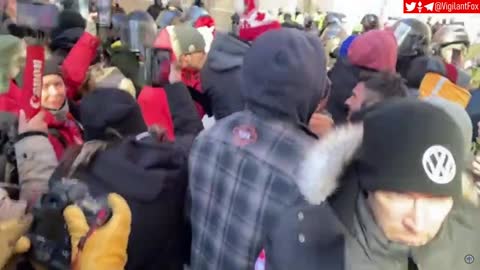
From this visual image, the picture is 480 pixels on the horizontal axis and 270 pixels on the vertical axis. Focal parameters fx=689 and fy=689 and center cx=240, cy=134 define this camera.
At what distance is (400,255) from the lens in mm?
1260

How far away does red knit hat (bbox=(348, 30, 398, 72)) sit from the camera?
3.03 meters

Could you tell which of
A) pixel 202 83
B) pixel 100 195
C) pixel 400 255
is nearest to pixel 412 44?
pixel 202 83

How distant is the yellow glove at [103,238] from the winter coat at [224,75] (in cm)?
105

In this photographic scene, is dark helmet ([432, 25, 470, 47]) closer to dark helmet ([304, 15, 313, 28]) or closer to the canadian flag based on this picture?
the canadian flag

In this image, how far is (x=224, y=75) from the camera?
285cm

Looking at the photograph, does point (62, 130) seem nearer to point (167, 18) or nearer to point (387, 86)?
point (387, 86)

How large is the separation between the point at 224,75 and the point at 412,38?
5.32 feet

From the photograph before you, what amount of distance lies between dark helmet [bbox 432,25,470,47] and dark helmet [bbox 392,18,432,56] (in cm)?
33

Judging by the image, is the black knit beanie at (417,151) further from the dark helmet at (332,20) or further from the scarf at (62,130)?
the dark helmet at (332,20)

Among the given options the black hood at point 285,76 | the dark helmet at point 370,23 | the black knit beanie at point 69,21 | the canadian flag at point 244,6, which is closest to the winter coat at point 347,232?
the black hood at point 285,76

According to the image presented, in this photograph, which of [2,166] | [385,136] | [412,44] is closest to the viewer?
[385,136]

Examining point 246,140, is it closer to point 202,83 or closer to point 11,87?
point 202,83

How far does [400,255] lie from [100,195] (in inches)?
36.9

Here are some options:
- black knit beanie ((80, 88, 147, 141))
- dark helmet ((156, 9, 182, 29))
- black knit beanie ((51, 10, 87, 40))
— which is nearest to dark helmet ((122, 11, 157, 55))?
black knit beanie ((51, 10, 87, 40))
